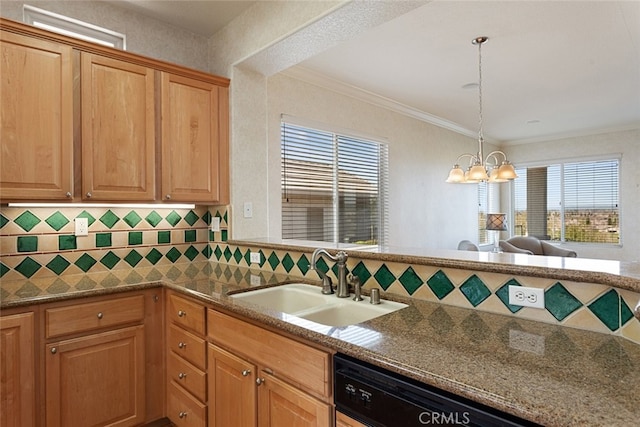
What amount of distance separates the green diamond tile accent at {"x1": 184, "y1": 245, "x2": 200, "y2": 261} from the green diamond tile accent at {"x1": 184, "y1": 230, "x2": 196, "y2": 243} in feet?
0.19

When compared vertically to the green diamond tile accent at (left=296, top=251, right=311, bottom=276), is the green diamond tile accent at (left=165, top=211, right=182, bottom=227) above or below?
above

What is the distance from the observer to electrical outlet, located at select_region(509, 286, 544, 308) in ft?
4.04

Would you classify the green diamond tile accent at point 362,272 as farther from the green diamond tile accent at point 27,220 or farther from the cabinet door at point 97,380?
the green diamond tile accent at point 27,220

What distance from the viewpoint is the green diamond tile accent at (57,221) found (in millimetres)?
2209

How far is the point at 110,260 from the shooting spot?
Result: 2.44 metres

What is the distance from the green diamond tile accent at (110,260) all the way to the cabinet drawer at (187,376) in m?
0.81

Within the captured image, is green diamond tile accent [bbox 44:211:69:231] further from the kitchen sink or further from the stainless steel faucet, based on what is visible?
the stainless steel faucet

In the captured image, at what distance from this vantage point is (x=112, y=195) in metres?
2.15

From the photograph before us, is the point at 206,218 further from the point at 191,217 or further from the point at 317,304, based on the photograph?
the point at 317,304

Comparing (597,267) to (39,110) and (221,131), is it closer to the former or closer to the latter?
(221,131)

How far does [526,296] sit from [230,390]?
1256 millimetres

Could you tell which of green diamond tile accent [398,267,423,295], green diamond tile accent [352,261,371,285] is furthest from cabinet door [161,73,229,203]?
green diamond tile accent [398,267,423,295]

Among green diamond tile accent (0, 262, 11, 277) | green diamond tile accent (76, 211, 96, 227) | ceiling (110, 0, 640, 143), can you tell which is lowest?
green diamond tile accent (0, 262, 11, 277)

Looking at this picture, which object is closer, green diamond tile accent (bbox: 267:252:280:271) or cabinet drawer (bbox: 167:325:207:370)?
cabinet drawer (bbox: 167:325:207:370)
